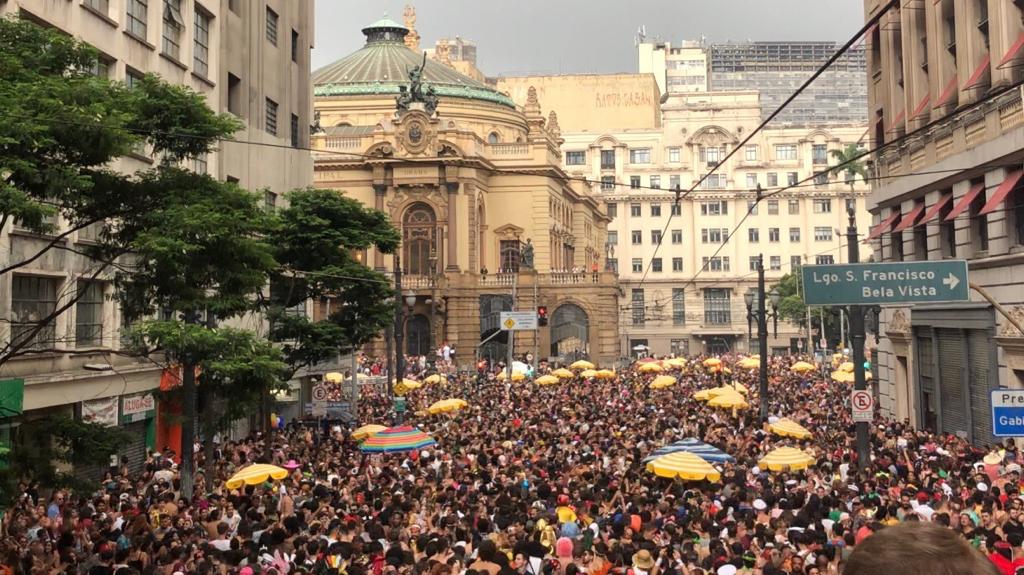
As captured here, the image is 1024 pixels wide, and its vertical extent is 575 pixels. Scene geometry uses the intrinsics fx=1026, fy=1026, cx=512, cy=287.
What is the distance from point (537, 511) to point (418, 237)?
56.4 meters

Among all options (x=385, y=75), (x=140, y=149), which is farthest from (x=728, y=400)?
(x=385, y=75)

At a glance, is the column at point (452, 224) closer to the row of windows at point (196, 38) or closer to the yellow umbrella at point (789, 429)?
the row of windows at point (196, 38)

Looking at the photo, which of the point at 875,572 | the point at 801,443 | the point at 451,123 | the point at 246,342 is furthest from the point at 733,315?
the point at 875,572

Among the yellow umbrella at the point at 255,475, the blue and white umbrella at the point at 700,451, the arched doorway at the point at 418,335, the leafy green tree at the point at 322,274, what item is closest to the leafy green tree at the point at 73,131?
the yellow umbrella at the point at 255,475

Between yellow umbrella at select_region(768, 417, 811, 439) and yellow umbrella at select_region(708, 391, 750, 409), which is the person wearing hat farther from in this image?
yellow umbrella at select_region(708, 391, 750, 409)

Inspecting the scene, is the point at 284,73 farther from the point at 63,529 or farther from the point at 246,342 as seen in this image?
the point at 63,529

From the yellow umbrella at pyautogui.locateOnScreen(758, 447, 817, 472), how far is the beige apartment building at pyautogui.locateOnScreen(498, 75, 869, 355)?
78.5m

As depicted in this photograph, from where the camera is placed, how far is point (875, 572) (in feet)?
8.66

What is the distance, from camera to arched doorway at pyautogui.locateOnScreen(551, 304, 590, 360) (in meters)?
71.3

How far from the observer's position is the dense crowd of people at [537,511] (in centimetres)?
1242

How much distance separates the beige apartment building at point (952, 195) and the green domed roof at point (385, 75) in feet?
158

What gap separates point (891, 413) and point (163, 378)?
23465mm

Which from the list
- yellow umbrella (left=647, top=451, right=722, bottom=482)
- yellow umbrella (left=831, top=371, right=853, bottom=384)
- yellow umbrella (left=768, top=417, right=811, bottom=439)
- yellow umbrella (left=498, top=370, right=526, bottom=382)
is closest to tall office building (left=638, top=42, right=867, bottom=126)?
yellow umbrella (left=498, top=370, right=526, bottom=382)

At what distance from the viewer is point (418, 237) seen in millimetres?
71562
